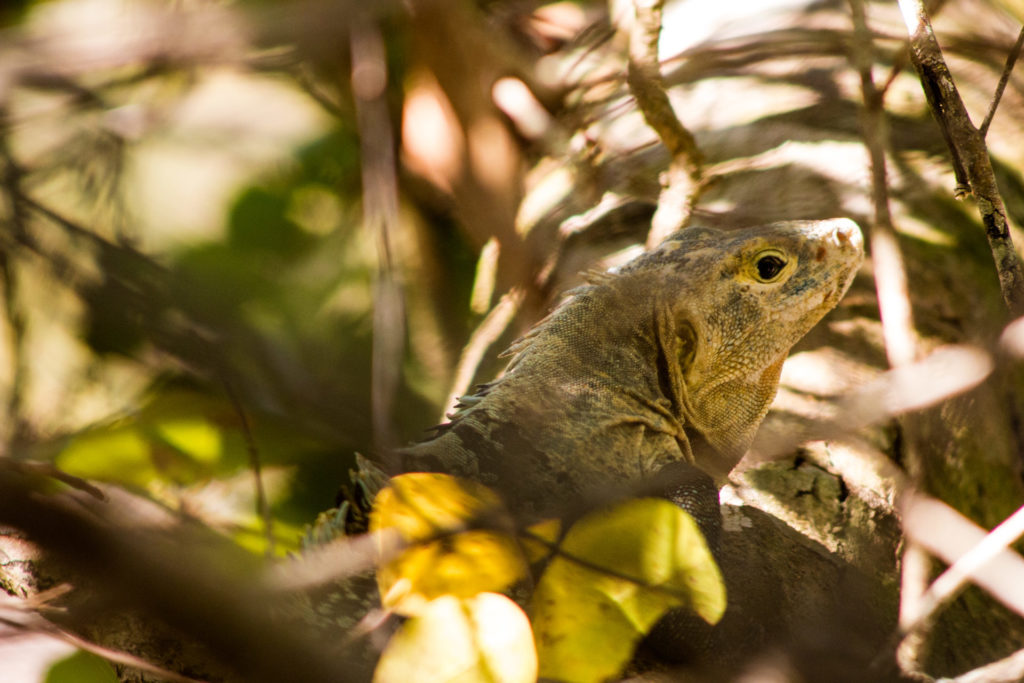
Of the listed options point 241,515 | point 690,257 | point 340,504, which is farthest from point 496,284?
point 241,515

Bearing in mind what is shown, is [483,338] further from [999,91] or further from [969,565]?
[969,565]

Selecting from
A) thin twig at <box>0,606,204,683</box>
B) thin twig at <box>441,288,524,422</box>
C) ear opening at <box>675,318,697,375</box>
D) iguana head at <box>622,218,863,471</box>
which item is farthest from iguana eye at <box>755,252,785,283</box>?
thin twig at <box>0,606,204,683</box>

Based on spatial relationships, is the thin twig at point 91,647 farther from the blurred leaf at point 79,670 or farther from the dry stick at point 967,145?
the dry stick at point 967,145

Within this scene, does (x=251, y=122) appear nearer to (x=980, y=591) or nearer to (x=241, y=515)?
(x=241, y=515)

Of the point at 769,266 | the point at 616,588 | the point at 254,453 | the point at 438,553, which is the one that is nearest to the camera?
the point at 254,453

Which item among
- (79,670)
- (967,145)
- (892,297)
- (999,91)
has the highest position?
(999,91)

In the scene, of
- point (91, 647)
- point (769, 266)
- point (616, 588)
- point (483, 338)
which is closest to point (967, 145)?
point (769, 266)
